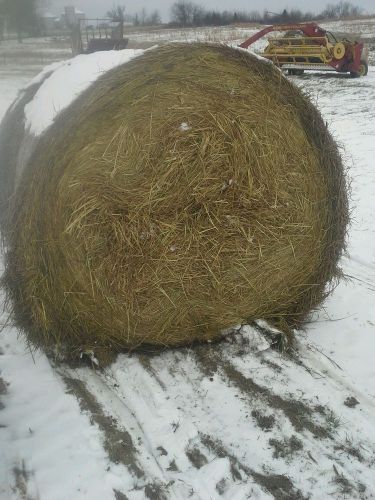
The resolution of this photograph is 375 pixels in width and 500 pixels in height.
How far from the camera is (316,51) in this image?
1409 cm

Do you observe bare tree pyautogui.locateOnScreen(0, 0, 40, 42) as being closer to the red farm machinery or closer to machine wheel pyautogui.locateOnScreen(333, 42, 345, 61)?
the red farm machinery

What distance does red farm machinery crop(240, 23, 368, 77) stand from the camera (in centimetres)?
1371

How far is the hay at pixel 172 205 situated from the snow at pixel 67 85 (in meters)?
0.10

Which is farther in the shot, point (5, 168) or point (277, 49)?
point (277, 49)

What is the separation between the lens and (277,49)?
15.0 m

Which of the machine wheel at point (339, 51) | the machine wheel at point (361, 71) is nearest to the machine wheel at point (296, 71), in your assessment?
the machine wheel at point (339, 51)

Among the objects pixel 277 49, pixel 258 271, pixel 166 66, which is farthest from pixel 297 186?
pixel 277 49

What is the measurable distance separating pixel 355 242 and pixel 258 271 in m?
1.83

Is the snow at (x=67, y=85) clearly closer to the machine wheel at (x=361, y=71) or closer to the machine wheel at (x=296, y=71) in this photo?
the machine wheel at (x=361, y=71)

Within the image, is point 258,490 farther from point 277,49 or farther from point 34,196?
point 277,49

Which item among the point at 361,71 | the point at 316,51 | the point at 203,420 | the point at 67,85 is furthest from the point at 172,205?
the point at 361,71

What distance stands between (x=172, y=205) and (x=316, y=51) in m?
13.2

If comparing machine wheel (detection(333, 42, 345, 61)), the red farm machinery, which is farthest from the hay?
machine wheel (detection(333, 42, 345, 61))

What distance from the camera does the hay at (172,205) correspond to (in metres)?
2.69
